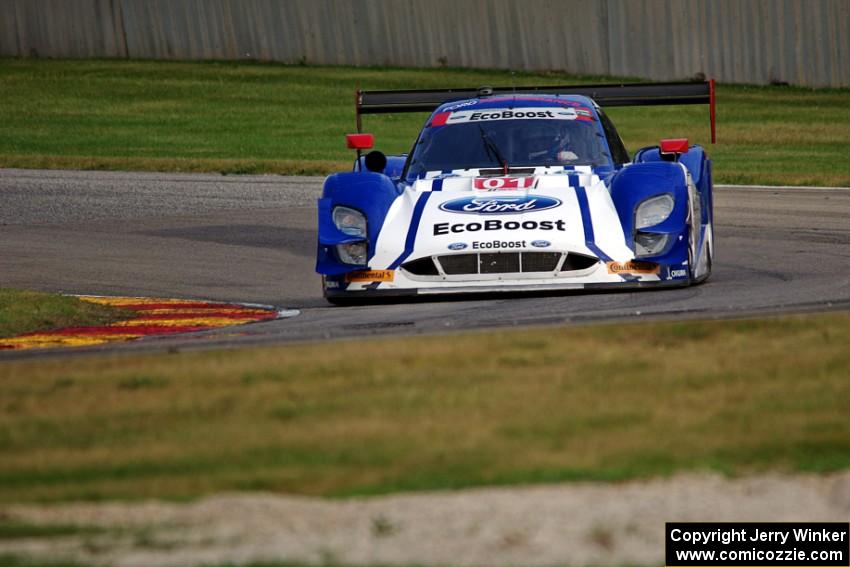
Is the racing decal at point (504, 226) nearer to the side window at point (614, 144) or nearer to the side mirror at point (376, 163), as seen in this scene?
the side window at point (614, 144)

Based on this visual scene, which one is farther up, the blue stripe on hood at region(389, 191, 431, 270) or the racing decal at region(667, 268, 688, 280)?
the blue stripe on hood at region(389, 191, 431, 270)

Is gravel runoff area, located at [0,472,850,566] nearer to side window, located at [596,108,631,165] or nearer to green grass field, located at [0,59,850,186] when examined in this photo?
side window, located at [596,108,631,165]

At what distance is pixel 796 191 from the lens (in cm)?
1552

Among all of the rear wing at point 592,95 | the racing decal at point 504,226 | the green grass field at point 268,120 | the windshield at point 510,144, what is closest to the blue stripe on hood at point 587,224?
the racing decal at point 504,226

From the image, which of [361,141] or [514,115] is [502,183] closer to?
[514,115]

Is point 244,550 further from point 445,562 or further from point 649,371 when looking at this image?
point 649,371

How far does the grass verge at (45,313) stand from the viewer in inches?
348

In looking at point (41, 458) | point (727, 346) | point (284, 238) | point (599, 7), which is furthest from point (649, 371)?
point (599, 7)

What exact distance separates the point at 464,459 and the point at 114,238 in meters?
9.30

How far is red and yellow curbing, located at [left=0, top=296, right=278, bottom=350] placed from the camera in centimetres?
818

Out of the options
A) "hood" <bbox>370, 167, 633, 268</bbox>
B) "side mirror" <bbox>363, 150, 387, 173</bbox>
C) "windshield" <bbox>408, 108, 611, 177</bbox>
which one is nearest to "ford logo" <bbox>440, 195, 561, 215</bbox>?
"hood" <bbox>370, 167, 633, 268</bbox>

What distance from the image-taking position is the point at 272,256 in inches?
477

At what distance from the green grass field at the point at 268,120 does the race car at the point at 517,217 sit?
7366mm

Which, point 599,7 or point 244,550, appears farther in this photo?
point 599,7
